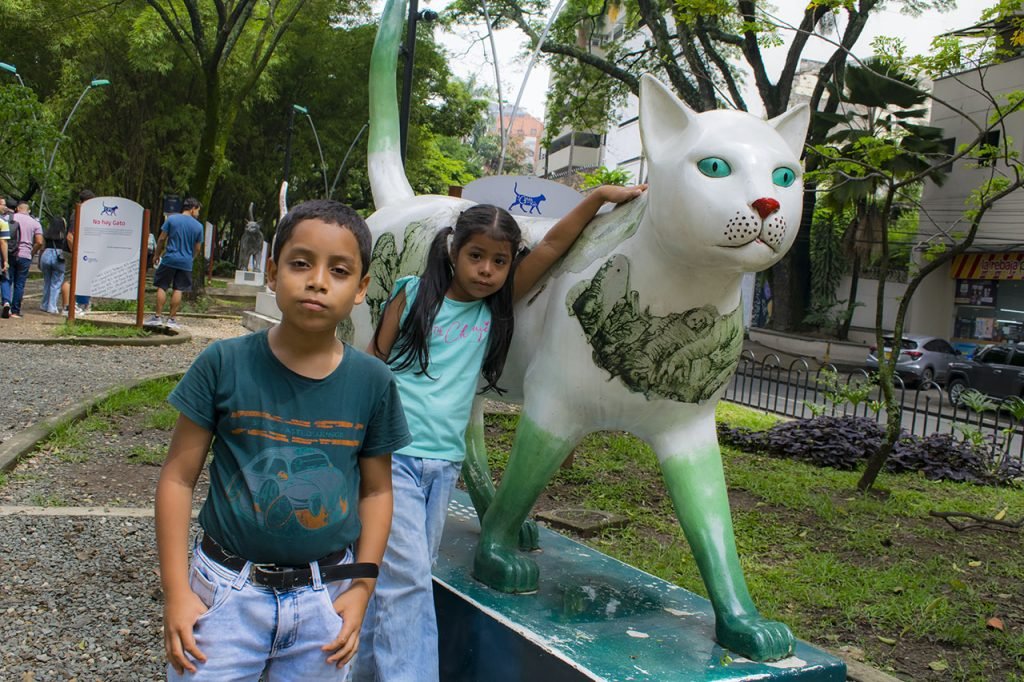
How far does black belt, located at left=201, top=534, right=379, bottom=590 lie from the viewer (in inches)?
61.5

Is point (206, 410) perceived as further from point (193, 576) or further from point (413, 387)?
point (413, 387)

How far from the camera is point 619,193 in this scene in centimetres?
245

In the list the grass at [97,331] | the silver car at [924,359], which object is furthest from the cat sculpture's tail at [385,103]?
the silver car at [924,359]

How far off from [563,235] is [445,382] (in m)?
0.54

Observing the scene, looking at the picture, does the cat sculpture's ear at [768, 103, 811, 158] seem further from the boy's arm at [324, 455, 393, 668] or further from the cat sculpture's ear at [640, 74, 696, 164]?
the boy's arm at [324, 455, 393, 668]

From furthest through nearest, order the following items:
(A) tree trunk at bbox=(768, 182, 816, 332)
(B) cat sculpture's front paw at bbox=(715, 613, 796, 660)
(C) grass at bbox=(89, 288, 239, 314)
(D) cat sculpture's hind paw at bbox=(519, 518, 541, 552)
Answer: (A) tree trunk at bbox=(768, 182, 816, 332) < (C) grass at bbox=(89, 288, 239, 314) < (D) cat sculpture's hind paw at bbox=(519, 518, 541, 552) < (B) cat sculpture's front paw at bbox=(715, 613, 796, 660)

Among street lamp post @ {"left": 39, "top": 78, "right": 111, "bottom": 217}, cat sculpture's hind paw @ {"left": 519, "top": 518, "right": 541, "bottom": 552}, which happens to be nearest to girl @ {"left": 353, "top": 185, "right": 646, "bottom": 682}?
cat sculpture's hind paw @ {"left": 519, "top": 518, "right": 541, "bottom": 552}

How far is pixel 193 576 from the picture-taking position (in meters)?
1.61

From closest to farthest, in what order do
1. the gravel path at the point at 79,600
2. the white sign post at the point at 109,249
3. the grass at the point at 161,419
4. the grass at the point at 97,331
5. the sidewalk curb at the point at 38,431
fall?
1. the gravel path at the point at 79,600
2. the sidewalk curb at the point at 38,431
3. the grass at the point at 161,419
4. the grass at the point at 97,331
5. the white sign post at the point at 109,249

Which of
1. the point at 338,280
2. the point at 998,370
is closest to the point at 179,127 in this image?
the point at 998,370

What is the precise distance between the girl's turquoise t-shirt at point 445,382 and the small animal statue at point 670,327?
24cm

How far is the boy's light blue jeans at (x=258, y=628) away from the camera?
153cm

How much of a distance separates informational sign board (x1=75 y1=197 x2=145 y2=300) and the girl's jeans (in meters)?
1.35

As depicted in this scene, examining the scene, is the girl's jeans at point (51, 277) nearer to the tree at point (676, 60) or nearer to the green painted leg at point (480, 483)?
the tree at point (676, 60)
